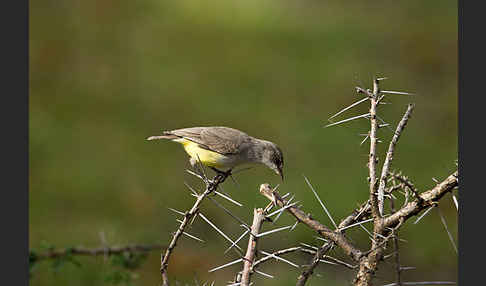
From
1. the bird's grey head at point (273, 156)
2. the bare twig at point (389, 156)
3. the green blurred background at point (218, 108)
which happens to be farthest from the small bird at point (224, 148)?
the bare twig at point (389, 156)

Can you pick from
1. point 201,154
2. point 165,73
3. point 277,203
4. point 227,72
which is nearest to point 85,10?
point 165,73

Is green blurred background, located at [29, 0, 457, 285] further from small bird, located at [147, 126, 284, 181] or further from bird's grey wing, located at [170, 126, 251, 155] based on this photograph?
bird's grey wing, located at [170, 126, 251, 155]

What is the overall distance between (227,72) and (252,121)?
159 centimetres

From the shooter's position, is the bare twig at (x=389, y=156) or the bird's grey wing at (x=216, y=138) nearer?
the bare twig at (x=389, y=156)

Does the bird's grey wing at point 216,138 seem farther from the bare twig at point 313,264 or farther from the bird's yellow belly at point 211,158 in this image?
the bare twig at point 313,264

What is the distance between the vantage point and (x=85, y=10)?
12.4 meters

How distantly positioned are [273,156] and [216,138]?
568 millimetres

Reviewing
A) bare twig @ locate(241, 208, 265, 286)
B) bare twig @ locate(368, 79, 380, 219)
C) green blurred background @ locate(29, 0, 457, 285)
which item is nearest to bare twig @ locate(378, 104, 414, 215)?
bare twig @ locate(368, 79, 380, 219)

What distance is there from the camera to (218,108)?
10.1 metres

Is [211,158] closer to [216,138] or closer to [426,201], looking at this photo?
[216,138]

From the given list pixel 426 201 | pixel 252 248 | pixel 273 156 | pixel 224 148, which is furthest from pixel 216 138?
pixel 426 201

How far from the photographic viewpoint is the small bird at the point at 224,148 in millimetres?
5457

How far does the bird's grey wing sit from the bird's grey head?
30cm

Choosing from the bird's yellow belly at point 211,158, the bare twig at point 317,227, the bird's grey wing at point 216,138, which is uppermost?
the bird's grey wing at point 216,138
